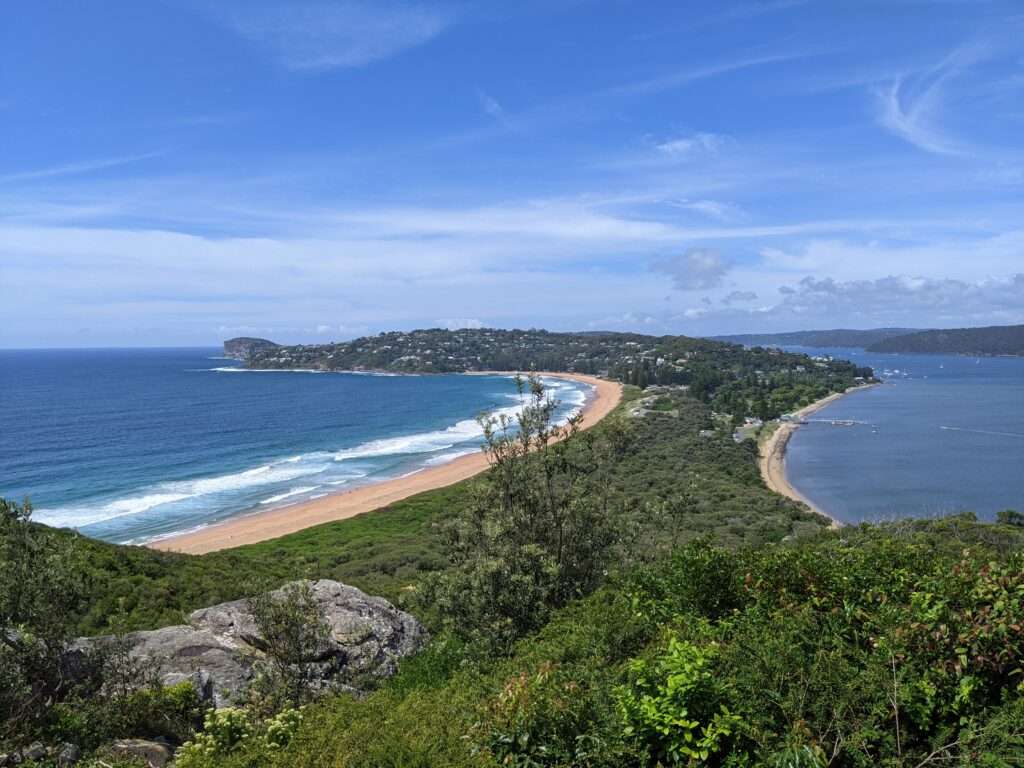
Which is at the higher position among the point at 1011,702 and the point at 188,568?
the point at 1011,702

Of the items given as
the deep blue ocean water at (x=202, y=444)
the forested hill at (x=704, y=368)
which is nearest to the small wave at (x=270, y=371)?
the forested hill at (x=704, y=368)

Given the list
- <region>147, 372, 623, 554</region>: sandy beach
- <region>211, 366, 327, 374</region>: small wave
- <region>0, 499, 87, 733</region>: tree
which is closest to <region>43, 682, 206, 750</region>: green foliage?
<region>0, 499, 87, 733</region>: tree

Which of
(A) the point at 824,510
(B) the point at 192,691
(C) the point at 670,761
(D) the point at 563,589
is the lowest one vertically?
(A) the point at 824,510

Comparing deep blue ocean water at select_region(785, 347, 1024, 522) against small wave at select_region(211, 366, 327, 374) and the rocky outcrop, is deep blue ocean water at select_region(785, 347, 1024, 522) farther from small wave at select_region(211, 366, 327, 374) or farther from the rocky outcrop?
small wave at select_region(211, 366, 327, 374)

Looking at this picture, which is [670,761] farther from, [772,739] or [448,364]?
[448,364]

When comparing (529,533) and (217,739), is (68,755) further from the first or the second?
(529,533)

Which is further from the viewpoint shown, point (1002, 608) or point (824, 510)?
point (824, 510)

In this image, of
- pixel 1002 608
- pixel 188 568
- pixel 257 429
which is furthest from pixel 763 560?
pixel 257 429

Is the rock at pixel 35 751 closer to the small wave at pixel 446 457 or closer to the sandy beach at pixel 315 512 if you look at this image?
the sandy beach at pixel 315 512
